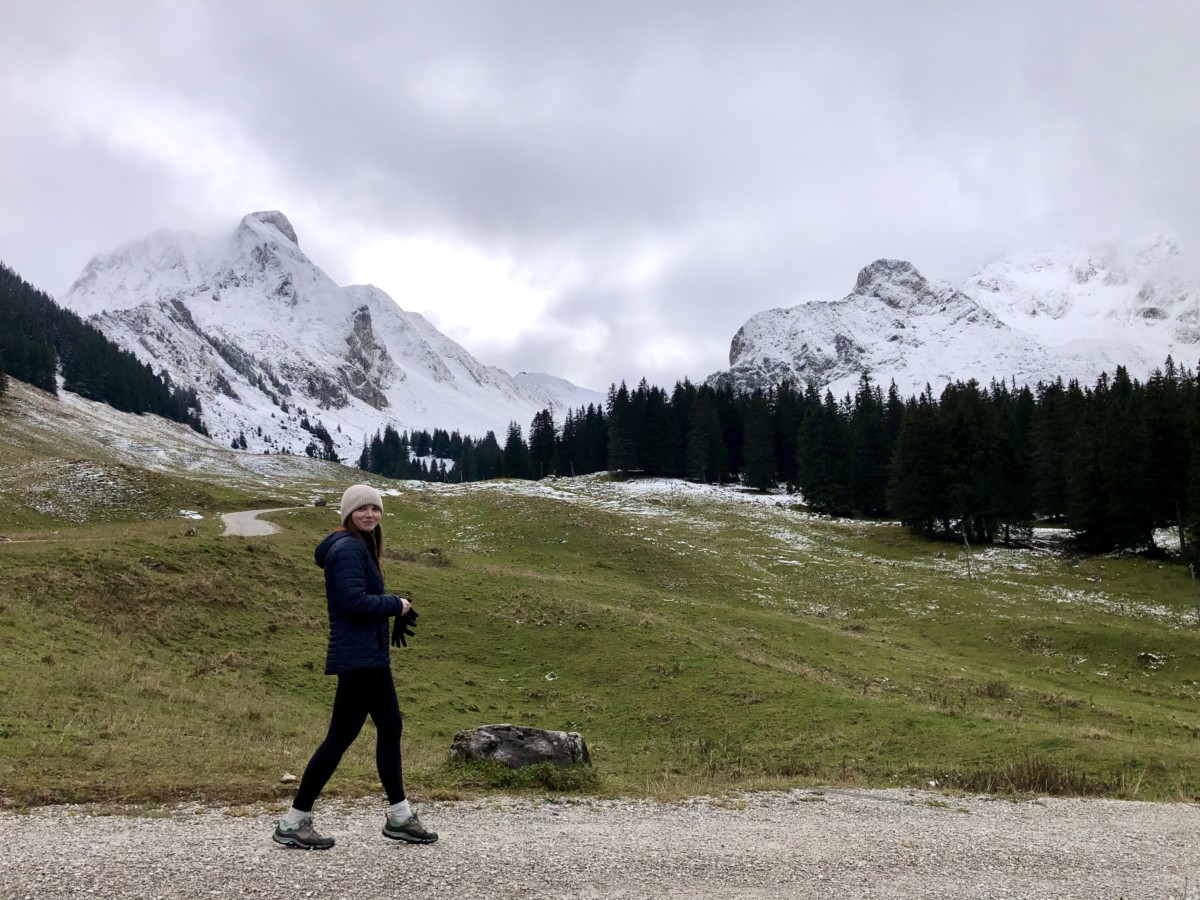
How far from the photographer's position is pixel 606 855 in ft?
26.5

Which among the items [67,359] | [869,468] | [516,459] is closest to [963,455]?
[869,468]

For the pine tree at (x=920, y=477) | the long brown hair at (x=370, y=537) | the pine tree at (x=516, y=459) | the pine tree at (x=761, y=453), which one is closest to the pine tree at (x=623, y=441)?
the pine tree at (x=761, y=453)

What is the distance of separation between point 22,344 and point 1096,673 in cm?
17999

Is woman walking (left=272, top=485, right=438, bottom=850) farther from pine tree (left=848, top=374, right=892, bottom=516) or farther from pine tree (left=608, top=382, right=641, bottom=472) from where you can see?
pine tree (left=608, top=382, right=641, bottom=472)

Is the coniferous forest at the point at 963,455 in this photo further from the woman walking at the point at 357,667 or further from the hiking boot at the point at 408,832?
the woman walking at the point at 357,667

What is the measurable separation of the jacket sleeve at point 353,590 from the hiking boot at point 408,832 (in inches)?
91.3

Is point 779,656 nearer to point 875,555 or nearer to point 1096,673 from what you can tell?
point 1096,673

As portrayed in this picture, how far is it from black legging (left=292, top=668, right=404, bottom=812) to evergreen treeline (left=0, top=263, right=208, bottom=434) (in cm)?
17159

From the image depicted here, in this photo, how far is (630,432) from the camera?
370 feet

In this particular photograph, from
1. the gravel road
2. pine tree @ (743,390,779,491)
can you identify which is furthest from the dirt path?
pine tree @ (743,390,779,491)

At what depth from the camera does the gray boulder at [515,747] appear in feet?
39.2

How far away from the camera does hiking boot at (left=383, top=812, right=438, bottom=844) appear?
798cm

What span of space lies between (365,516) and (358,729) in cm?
234

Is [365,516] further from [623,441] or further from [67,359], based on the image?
[67,359]
